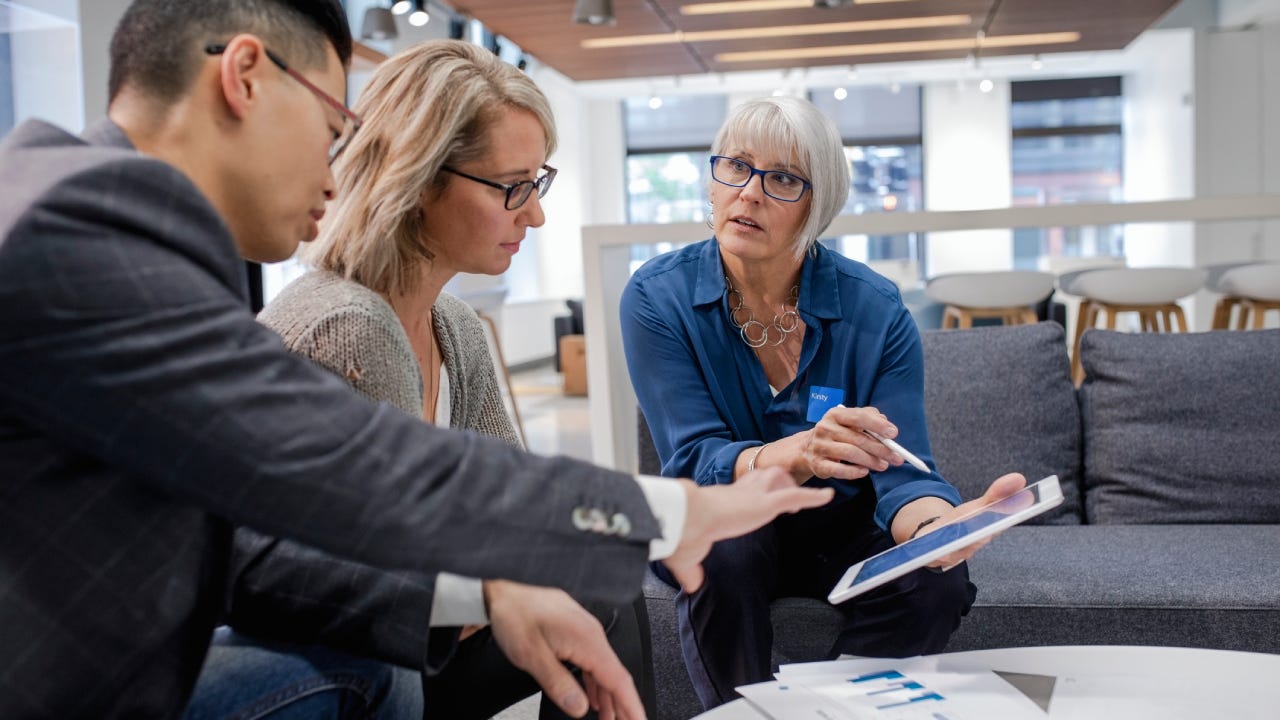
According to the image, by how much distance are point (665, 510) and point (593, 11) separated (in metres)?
6.00

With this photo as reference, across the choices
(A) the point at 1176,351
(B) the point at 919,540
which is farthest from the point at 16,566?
(A) the point at 1176,351

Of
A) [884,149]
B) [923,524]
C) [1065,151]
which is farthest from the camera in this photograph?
[884,149]

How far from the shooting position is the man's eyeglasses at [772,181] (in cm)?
195

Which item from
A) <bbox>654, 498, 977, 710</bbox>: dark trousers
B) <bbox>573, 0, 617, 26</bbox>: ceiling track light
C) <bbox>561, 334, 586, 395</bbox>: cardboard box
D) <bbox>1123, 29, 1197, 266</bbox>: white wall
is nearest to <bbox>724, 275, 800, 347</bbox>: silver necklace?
<bbox>654, 498, 977, 710</bbox>: dark trousers

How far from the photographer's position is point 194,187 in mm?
773

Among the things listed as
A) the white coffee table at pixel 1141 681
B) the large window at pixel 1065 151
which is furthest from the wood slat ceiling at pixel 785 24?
the white coffee table at pixel 1141 681

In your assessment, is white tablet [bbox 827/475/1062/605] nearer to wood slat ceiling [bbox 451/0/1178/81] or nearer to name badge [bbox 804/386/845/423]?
name badge [bbox 804/386/845/423]

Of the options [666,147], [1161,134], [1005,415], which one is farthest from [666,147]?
[1005,415]

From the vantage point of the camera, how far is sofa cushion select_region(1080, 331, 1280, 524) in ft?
7.84

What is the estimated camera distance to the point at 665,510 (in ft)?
2.81

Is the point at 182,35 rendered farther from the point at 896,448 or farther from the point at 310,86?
the point at 896,448

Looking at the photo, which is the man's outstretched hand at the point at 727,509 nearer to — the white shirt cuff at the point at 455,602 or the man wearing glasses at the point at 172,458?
the man wearing glasses at the point at 172,458

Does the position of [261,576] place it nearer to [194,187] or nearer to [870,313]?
[194,187]

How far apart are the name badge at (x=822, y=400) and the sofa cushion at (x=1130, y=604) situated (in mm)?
446
